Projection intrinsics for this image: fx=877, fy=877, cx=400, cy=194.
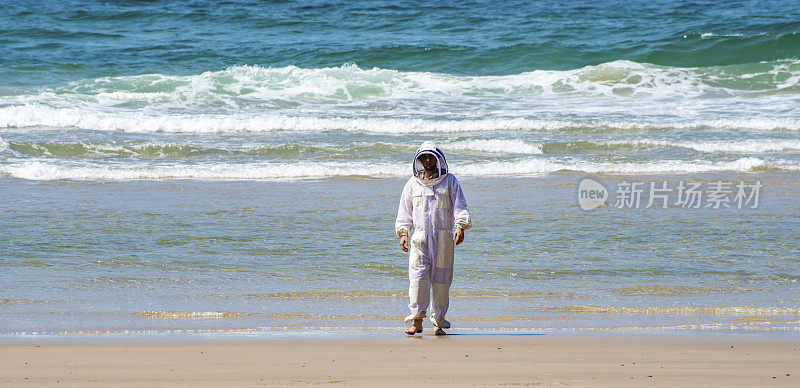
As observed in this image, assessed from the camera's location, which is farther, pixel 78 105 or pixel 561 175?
pixel 78 105

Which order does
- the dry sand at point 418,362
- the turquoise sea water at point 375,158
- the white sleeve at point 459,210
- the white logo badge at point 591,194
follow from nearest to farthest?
1. the dry sand at point 418,362
2. the white sleeve at point 459,210
3. the turquoise sea water at point 375,158
4. the white logo badge at point 591,194

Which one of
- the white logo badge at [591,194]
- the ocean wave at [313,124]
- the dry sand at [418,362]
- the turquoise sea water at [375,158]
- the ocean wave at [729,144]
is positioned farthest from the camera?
the ocean wave at [313,124]

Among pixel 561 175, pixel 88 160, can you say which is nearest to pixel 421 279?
pixel 561 175

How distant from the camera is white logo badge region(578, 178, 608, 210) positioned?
30.5ft

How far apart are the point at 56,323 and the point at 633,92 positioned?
15734 mm

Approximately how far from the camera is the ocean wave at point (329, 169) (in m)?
11.3

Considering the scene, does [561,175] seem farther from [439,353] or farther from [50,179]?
[439,353]

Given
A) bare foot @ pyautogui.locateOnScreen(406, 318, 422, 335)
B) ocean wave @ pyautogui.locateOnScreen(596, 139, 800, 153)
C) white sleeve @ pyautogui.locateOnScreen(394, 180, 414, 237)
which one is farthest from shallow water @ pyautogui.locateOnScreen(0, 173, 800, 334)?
ocean wave @ pyautogui.locateOnScreen(596, 139, 800, 153)

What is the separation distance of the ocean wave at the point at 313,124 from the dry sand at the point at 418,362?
10.4m

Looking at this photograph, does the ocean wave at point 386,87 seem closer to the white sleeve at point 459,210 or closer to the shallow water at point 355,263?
the shallow water at point 355,263

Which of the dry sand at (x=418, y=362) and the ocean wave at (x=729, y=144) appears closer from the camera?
the dry sand at (x=418, y=362)

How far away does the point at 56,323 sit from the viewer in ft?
17.0

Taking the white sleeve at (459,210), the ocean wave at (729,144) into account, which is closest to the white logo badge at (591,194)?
the ocean wave at (729,144)

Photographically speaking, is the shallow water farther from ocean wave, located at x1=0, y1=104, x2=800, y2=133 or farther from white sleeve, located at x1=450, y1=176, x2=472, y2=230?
ocean wave, located at x1=0, y1=104, x2=800, y2=133
